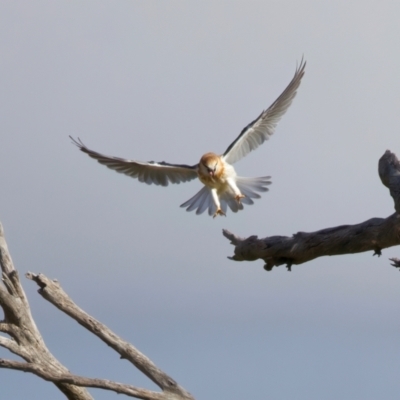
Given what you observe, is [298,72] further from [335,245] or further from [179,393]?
[179,393]

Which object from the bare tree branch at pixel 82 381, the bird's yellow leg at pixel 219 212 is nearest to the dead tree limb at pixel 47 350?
the bare tree branch at pixel 82 381

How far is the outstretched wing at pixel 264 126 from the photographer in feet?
32.6

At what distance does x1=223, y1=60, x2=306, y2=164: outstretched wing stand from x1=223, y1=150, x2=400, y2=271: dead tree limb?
10.5 ft

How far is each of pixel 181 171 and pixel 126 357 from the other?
3938 mm

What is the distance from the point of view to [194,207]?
9.64 meters

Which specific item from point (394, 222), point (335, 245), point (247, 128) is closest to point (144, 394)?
point (335, 245)

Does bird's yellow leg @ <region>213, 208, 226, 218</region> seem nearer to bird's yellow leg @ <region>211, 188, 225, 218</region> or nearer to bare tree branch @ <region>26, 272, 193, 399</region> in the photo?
bird's yellow leg @ <region>211, 188, 225, 218</region>

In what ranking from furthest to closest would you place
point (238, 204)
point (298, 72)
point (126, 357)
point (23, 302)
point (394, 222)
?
1. point (298, 72)
2. point (238, 204)
3. point (23, 302)
4. point (126, 357)
5. point (394, 222)

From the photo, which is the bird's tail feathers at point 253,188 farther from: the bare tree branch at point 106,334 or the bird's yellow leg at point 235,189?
the bare tree branch at point 106,334

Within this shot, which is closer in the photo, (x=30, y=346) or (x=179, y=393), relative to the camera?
(x=179, y=393)

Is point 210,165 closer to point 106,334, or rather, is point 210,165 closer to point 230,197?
point 230,197

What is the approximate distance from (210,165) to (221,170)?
0.14 meters

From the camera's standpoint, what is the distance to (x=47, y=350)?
6789mm

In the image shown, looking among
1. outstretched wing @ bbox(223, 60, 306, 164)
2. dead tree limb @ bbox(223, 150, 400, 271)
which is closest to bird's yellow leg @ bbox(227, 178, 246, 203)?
outstretched wing @ bbox(223, 60, 306, 164)
